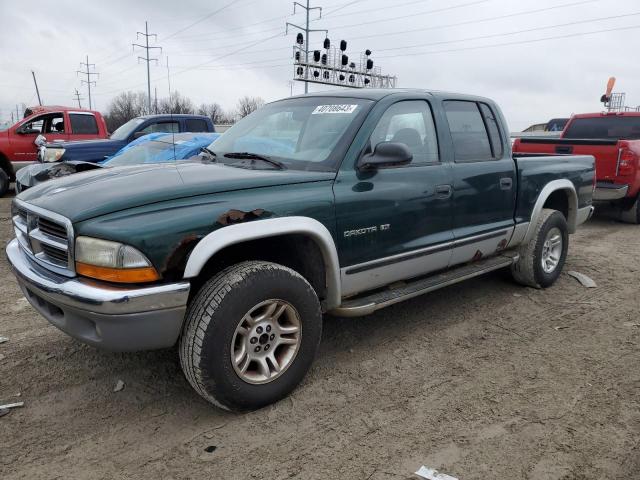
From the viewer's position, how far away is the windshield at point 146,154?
679cm

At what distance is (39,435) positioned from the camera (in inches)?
106

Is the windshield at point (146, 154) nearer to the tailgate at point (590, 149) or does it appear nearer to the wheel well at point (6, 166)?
the tailgate at point (590, 149)

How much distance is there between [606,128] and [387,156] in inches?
346

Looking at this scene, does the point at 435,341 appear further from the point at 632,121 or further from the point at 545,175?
the point at 632,121

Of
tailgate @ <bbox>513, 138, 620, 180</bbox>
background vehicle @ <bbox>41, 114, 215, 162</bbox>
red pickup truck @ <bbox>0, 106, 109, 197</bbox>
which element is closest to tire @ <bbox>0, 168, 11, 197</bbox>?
red pickup truck @ <bbox>0, 106, 109, 197</bbox>

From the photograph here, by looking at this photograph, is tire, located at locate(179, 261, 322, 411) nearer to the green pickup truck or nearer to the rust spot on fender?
the green pickup truck

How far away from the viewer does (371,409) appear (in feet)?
9.76

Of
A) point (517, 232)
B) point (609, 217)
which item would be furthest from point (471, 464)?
point (609, 217)

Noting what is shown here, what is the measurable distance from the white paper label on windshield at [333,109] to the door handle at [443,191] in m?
0.85

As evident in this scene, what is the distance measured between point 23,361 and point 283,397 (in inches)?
72.9

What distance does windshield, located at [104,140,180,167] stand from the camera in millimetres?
6786

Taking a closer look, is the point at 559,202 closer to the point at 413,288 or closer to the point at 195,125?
the point at 413,288

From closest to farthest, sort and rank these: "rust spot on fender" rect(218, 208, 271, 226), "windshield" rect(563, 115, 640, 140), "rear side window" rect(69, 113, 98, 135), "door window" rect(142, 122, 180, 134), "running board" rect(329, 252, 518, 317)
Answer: "rust spot on fender" rect(218, 208, 271, 226)
"running board" rect(329, 252, 518, 317)
"windshield" rect(563, 115, 640, 140)
"door window" rect(142, 122, 180, 134)
"rear side window" rect(69, 113, 98, 135)

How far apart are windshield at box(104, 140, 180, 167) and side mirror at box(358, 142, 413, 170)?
4054 mm
